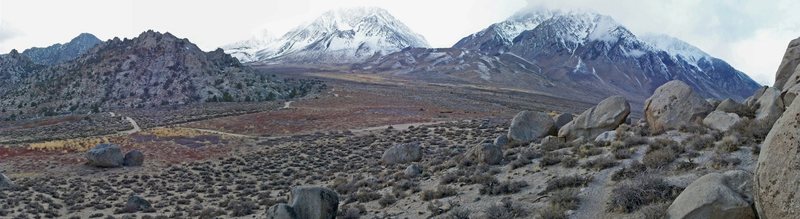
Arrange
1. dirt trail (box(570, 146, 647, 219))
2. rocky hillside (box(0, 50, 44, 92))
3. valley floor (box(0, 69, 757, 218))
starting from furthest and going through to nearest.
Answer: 1. rocky hillside (box(0, 50, 44, 92))
2. valley floor (box(0, 69, 757, 218))
3. dirt trail (box(570, 146, 647, 219))

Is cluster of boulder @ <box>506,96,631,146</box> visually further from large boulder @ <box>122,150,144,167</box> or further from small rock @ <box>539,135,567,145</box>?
large boulder @ <box>122,150,144,167</box>

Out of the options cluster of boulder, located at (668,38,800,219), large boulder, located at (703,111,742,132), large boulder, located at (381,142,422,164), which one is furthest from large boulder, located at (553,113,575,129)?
cluster of boulder, located at (668,38,800,219)

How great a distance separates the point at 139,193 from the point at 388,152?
1452 cm

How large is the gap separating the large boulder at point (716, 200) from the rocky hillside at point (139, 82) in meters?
95.8

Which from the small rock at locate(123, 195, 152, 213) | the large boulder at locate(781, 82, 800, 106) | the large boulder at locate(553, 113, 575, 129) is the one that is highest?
the large boulder at locate(781, 82, 800, 106)

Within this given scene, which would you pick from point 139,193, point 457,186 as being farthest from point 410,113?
point 457,186

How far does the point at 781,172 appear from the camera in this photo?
28.4ft

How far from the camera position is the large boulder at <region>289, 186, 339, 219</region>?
59.7 feet

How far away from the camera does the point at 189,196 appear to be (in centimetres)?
3038

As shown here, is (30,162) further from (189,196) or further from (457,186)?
(457,186)

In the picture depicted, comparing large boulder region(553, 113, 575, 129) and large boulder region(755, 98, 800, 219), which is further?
large boulder region(553, 113, 575, 129)

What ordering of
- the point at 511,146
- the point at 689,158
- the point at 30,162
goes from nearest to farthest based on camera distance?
the point at 689,158 → the point at 511,146 → the point at 30,162

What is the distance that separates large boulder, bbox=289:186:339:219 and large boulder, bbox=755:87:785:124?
49.1 ft

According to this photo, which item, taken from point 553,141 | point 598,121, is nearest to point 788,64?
point 598,121
